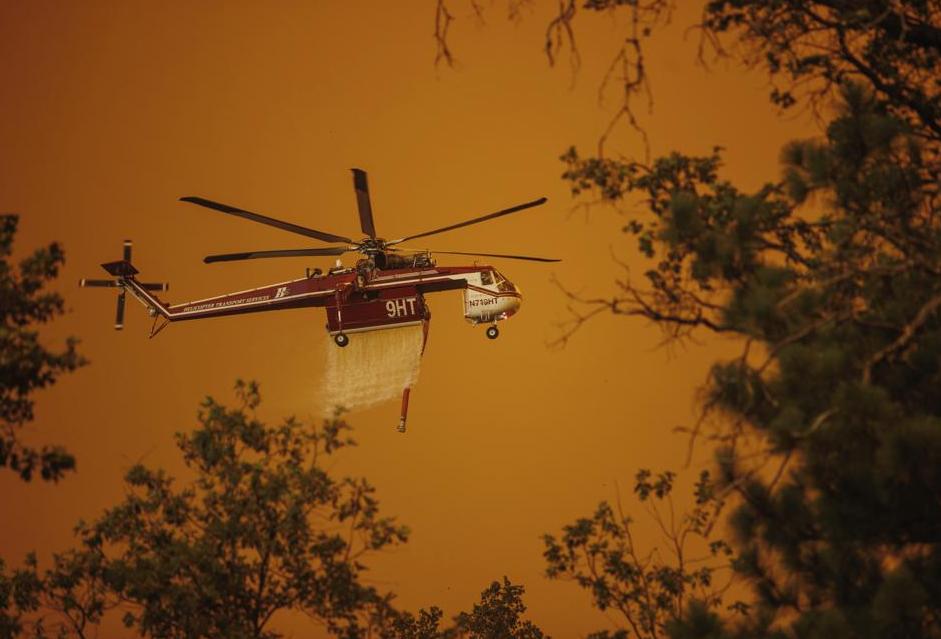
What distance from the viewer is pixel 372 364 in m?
15.5

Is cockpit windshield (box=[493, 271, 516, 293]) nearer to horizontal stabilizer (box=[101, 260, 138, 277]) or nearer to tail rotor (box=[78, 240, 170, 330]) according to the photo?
tail rotor (box=[78, 240, 170, 330])

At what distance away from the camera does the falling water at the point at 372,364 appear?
50.5ft

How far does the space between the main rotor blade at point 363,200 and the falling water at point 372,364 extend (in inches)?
65.9

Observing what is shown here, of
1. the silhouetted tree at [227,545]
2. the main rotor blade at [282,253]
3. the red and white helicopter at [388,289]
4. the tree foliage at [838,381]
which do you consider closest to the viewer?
the tree foliage at [838,381]

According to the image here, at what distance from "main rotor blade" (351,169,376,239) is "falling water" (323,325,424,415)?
1.67m

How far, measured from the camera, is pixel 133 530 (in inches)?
431

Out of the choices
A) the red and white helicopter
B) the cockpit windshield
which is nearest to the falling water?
the red and white helicopter

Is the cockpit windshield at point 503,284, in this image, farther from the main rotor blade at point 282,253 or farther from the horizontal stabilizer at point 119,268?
the horizontal stabilizer at point 119,268

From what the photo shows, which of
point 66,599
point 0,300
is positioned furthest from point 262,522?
point 0,300

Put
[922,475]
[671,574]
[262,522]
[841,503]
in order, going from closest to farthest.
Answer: [922,475] < [841,503] < [262,522] < [671,574]

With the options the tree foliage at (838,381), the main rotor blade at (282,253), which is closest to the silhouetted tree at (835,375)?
the tree foliage at (838,381)

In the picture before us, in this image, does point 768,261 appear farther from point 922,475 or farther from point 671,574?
point 671,574

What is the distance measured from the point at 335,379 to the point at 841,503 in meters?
9.79

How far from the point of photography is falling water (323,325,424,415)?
1541 cm
